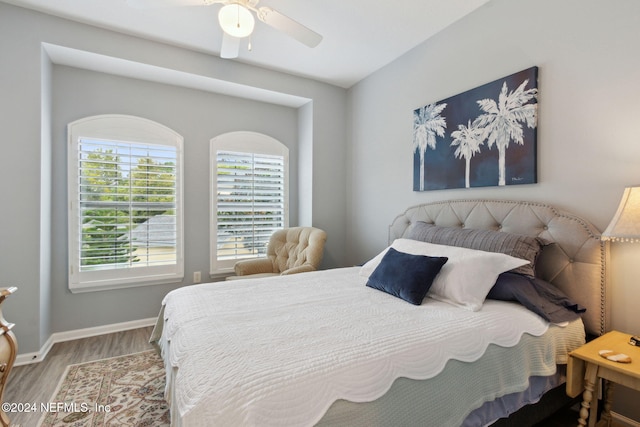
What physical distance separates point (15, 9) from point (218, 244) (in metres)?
2.65

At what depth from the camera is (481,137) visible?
2.37 m

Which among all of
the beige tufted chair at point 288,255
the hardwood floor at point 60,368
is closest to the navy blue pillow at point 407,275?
the hardwood floor at point 60,368

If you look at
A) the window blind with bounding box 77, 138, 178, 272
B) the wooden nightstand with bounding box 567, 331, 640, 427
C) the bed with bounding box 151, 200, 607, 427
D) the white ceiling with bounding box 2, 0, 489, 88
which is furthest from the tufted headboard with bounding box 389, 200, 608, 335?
the window blind with bounding box 77, 138, 178, 272

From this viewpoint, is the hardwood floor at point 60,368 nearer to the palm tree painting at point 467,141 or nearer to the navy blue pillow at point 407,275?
the navy blue pillow at point 407,275

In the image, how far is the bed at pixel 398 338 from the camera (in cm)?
100

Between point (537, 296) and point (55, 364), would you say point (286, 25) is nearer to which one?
point (537, 296)

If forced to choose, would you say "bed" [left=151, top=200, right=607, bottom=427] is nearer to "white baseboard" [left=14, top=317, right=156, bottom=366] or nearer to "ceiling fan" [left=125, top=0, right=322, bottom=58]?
"white baseboard" [left=14, top=317, right=156, bottom=366]

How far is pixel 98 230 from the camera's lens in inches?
118

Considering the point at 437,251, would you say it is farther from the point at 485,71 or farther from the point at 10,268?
the point at 10,268

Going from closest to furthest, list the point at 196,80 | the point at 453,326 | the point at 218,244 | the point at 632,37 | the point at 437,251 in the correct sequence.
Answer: the point at 453,326, the point at 632,37, the point at 437,251, the point at 196,80, the point at 218,244

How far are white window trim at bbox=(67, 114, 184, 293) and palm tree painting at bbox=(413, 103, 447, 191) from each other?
2.57m

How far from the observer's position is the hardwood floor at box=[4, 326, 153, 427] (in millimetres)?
1973

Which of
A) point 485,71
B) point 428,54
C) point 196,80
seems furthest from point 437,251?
point 196,80

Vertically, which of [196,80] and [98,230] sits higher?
[196,80]
